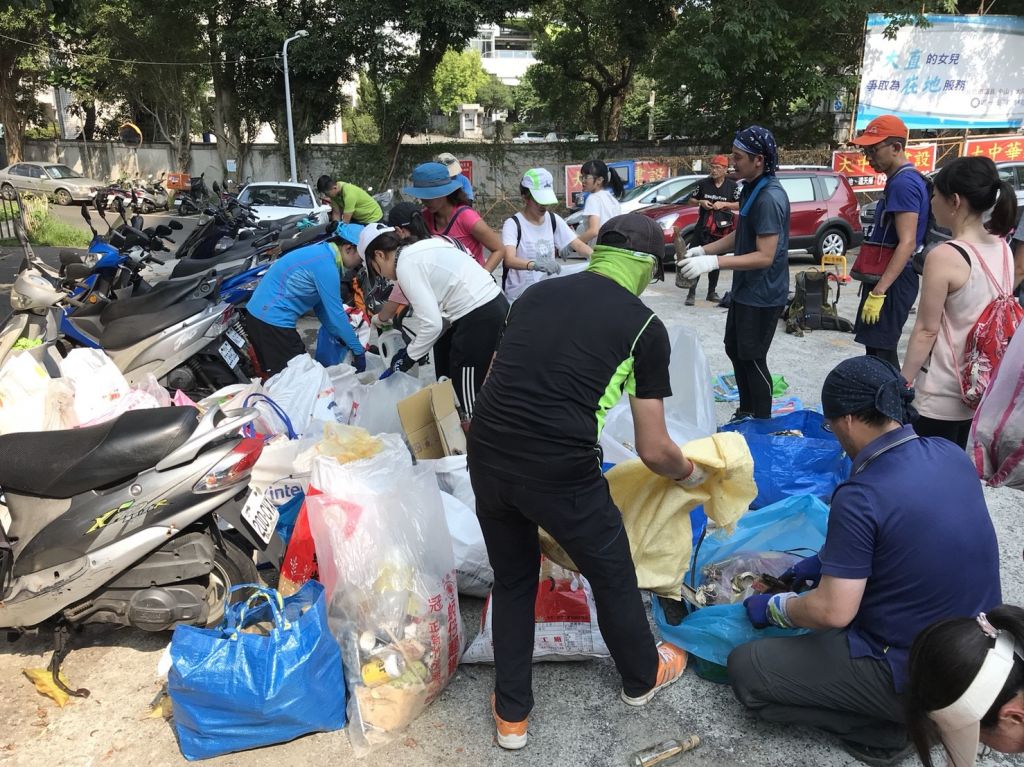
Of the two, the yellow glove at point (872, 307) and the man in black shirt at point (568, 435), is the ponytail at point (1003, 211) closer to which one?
the yellow glove at point (872, 307)

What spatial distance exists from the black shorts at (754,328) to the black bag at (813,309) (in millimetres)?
3389

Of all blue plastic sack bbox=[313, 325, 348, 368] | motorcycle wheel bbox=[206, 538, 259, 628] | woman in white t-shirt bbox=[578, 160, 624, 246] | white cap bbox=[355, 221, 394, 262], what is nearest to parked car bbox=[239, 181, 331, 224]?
woman in white t-shirt bbox=[578, 160, 624, 246]

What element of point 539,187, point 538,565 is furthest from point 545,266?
point 538,565

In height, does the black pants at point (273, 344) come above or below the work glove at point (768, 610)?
above

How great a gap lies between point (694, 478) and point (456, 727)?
1.14 m

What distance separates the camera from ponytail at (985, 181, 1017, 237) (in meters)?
2.90

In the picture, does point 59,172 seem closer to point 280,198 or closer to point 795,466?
point 280,198

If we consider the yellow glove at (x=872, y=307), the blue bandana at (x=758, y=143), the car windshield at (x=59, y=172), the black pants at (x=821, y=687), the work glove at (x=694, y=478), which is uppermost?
the car windshield at (x=59, y=172)

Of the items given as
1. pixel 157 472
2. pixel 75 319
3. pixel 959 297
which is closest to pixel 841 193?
pixel 959 297

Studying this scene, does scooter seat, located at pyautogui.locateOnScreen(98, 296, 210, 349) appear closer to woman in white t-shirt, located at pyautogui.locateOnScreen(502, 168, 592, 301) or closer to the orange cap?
woman in white t-shirt, located at pyautogui.locateOnScreen(502, 168, 592, 301)

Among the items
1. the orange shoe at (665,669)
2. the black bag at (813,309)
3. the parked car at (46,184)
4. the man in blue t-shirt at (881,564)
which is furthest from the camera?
the parked car at (46,184)

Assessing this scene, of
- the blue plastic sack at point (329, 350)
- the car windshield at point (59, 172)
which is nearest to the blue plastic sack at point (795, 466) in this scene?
the blue plastic sack at point (329, 350)

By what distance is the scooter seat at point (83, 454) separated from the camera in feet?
8.36

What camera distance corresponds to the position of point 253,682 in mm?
2180
